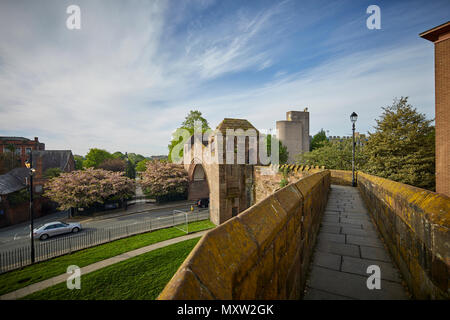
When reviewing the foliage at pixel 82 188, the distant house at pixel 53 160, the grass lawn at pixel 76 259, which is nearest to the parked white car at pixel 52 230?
the grass lawn at pixel 76 259

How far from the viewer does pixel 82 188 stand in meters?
20.1

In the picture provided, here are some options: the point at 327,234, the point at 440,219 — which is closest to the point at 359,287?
the point at 440,219

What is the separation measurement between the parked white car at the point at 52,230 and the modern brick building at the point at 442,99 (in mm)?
23825

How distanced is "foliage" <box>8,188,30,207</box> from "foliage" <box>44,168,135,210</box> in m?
2.79

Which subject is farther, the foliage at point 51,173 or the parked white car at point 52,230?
the foliage at point 51,173

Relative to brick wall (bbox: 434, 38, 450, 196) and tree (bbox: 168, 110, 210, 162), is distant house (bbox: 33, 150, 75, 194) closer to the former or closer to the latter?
tree (bbox: 168, 110, 210, 162)

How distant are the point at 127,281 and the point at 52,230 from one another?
1043 centimetres

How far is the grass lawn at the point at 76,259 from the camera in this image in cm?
903

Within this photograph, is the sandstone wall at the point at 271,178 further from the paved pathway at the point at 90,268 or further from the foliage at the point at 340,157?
the foliage at the point at 340,157

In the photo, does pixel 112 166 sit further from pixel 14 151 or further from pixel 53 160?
pixel 14 151

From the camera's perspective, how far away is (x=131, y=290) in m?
8.01

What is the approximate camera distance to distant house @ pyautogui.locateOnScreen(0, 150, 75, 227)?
2004 cm

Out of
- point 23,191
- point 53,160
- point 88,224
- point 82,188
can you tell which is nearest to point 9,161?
point 53,160

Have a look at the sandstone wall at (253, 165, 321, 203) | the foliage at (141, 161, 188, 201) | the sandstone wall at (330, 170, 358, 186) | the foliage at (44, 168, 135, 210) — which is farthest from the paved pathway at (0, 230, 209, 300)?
the foliage at (141, 161, 188, 201)
